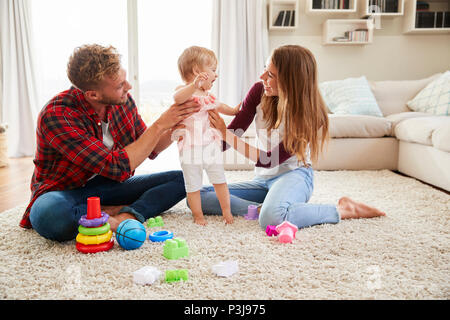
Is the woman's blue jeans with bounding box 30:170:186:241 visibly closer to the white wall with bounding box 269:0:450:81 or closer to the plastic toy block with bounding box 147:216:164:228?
the plastic toy block with bounding box 147:216:164:228

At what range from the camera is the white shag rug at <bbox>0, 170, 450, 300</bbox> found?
107 centimetres

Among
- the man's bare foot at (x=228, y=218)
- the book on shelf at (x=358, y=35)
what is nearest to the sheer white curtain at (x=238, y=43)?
the book on shelf at (x=358, y=35)

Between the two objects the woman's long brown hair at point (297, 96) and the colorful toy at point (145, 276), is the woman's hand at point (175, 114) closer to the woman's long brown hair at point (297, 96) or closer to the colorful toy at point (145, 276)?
the woman's long brown hair at point (297, 96)

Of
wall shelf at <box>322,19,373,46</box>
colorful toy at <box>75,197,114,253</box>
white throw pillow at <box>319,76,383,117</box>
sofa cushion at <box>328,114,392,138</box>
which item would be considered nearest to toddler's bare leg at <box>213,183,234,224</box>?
colorful toy at <box>75,197,114,253</box>

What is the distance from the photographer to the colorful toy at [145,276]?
3.65ft

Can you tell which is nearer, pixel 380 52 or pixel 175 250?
pixel 175 250

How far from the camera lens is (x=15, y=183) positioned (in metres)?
2.74

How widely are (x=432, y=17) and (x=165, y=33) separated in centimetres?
305

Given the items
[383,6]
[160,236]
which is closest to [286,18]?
[383,6]

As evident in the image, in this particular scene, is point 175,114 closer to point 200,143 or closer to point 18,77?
point 200,143

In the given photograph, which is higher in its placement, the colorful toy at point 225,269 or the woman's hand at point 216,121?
the woman's hand at point 216,121

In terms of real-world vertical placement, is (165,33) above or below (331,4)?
below

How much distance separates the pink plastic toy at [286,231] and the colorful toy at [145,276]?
53cm
